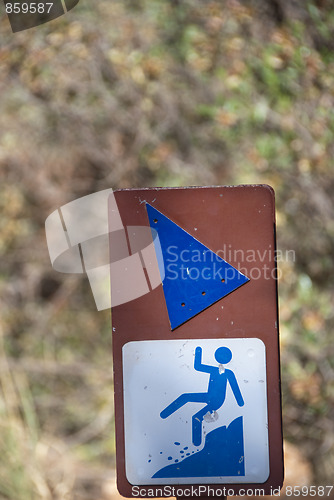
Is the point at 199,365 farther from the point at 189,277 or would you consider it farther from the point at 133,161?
the point at 133,161

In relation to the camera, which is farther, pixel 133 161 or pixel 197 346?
pixel 133 161

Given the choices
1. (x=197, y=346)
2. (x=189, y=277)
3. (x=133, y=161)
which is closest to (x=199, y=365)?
(x=197, y=346)

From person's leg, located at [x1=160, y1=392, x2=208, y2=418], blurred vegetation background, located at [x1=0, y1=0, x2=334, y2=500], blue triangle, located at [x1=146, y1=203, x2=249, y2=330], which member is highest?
blue triangle, located at [x1=146, y1=203, x2=249, y2=330]

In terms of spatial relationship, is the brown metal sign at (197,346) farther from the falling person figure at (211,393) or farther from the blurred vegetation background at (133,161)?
the blurred vegetation background at (133,161)

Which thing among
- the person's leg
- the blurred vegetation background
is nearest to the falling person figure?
the person's leg

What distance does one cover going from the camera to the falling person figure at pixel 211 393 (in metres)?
1.19

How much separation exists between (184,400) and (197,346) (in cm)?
12

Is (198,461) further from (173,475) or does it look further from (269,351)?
(269,351)

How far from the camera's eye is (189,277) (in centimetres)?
121

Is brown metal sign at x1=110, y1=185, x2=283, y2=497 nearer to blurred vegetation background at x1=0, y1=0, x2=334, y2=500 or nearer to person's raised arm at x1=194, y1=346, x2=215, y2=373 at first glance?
person's raised arm at x1=194, y1=346, x2=215, y2=373

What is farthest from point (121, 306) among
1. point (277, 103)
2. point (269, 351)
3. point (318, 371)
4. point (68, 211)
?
point (277, 103)

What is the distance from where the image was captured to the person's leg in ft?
3.92

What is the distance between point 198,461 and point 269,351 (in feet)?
0.90

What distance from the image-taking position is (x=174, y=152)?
311 centimetres
